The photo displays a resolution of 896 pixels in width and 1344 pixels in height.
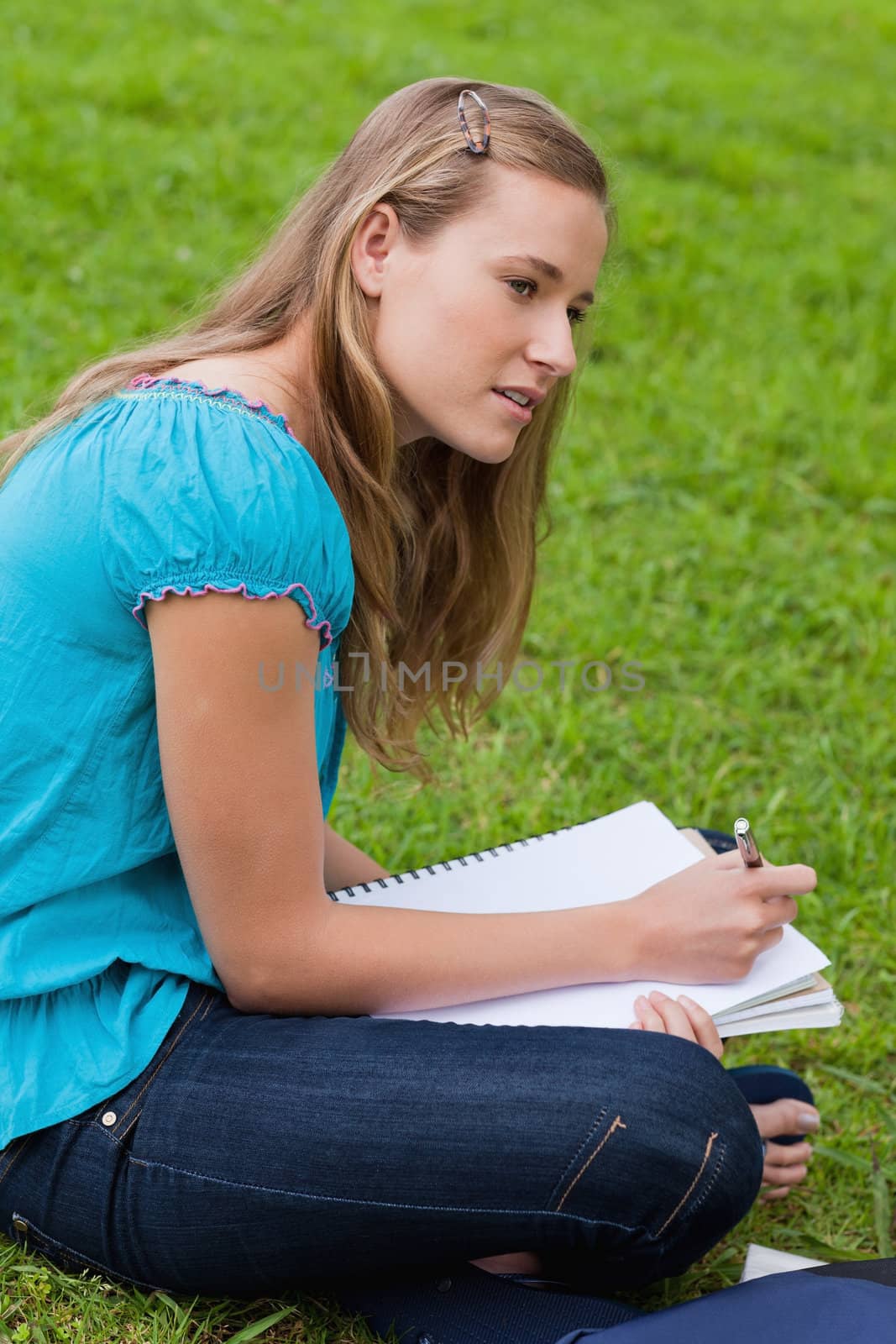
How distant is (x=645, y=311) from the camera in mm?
4668

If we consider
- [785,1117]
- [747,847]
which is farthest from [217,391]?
[785,1117]

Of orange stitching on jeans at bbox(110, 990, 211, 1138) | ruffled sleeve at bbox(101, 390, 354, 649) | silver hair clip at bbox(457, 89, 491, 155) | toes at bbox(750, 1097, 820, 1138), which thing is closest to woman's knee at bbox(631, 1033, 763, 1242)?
toes at bbox(750, 1097, 820, 1138)

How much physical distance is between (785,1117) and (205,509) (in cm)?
127

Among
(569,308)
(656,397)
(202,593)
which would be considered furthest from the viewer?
(656,397)

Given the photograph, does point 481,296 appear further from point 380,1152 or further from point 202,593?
point 380,1152

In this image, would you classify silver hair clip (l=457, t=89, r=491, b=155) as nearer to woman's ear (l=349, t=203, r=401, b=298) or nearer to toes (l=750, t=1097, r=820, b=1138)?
woman's ear (l=349, t=203, r=401, b=298)

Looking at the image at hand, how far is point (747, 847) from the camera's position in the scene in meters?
1.75

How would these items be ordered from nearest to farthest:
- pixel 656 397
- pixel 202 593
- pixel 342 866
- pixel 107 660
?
pixel 202 593
pixel 107 660
pixel 342 866
pixel 656 397

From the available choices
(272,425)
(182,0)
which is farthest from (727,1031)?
(182,0)

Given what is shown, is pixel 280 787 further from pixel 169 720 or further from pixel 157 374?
pixel 157 374

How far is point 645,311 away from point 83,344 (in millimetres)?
1893

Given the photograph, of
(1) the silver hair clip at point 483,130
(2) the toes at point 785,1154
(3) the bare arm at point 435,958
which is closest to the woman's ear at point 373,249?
(1) the silver hair clip at point 483,130

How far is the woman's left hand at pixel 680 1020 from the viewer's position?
1.71m

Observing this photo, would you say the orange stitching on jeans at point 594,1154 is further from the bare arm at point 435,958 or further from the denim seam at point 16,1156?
the denim seam at point 16,1156
